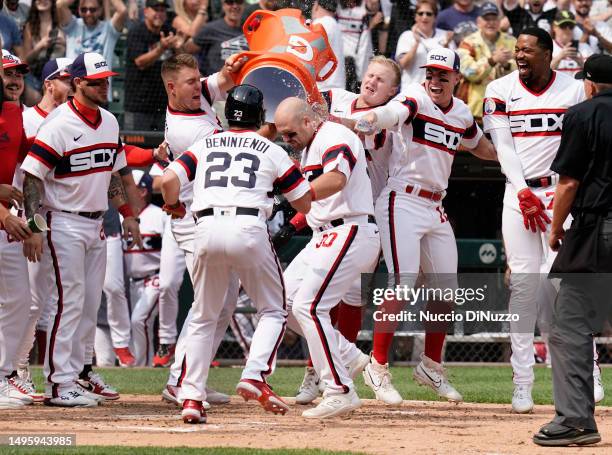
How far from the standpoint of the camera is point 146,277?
13.2 meters

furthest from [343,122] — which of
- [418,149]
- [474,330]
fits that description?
[474,330]

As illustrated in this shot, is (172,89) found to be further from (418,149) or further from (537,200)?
(537,200)

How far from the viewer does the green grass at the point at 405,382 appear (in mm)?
8938

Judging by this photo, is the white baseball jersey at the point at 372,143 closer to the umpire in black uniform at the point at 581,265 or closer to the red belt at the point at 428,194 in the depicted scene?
the red belt at the point at 428,194

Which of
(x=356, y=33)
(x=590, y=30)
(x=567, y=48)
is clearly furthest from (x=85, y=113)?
(x=590, y=30)

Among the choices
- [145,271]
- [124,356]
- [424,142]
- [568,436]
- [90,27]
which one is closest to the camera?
[568,436]

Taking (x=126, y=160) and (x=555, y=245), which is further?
(x=126, y=160)

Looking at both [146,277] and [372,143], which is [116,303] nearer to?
[146,277]

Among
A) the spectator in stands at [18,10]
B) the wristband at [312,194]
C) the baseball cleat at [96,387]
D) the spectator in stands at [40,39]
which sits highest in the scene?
the spectator in stands at [18,10]

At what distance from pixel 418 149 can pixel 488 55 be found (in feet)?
17.3

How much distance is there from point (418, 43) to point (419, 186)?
541cm

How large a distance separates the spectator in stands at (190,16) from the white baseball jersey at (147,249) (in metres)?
2.24

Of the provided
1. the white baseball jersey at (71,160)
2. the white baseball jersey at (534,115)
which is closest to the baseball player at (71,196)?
the white baseball jersey at (71,160)

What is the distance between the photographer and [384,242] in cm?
788
